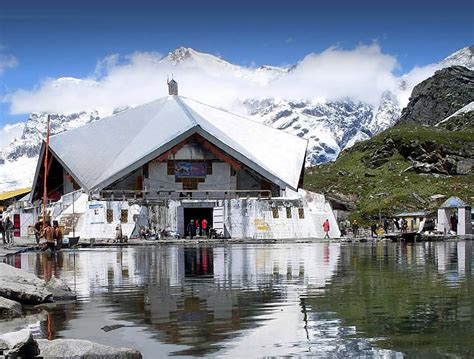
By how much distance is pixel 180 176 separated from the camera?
177 ft

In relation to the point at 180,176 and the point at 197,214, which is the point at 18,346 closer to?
the point at 197,214

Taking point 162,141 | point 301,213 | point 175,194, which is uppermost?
point 162,141

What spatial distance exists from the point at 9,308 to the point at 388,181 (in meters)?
82.1

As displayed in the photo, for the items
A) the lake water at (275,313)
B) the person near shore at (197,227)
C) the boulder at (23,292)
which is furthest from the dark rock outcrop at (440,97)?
the boulder at (23,292)

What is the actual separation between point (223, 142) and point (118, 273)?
34622 mm

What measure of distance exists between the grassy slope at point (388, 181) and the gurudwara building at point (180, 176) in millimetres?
20880

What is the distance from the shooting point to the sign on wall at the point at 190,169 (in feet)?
177

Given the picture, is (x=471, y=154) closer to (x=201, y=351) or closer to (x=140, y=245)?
(x=140, y=245)

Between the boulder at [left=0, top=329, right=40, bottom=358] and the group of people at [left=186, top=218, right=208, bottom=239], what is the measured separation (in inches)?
1556

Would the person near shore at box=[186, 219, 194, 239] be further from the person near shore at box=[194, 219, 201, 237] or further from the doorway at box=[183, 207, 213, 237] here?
the doorway at box=[183, 207, 213, 237]

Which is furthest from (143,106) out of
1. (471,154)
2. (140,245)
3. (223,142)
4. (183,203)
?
(471,154)

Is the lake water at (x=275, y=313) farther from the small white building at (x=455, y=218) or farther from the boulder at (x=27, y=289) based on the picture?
the small white building at (x=455, y=218)

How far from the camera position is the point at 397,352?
785 cm

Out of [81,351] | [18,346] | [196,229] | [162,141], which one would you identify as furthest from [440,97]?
[18,346]
